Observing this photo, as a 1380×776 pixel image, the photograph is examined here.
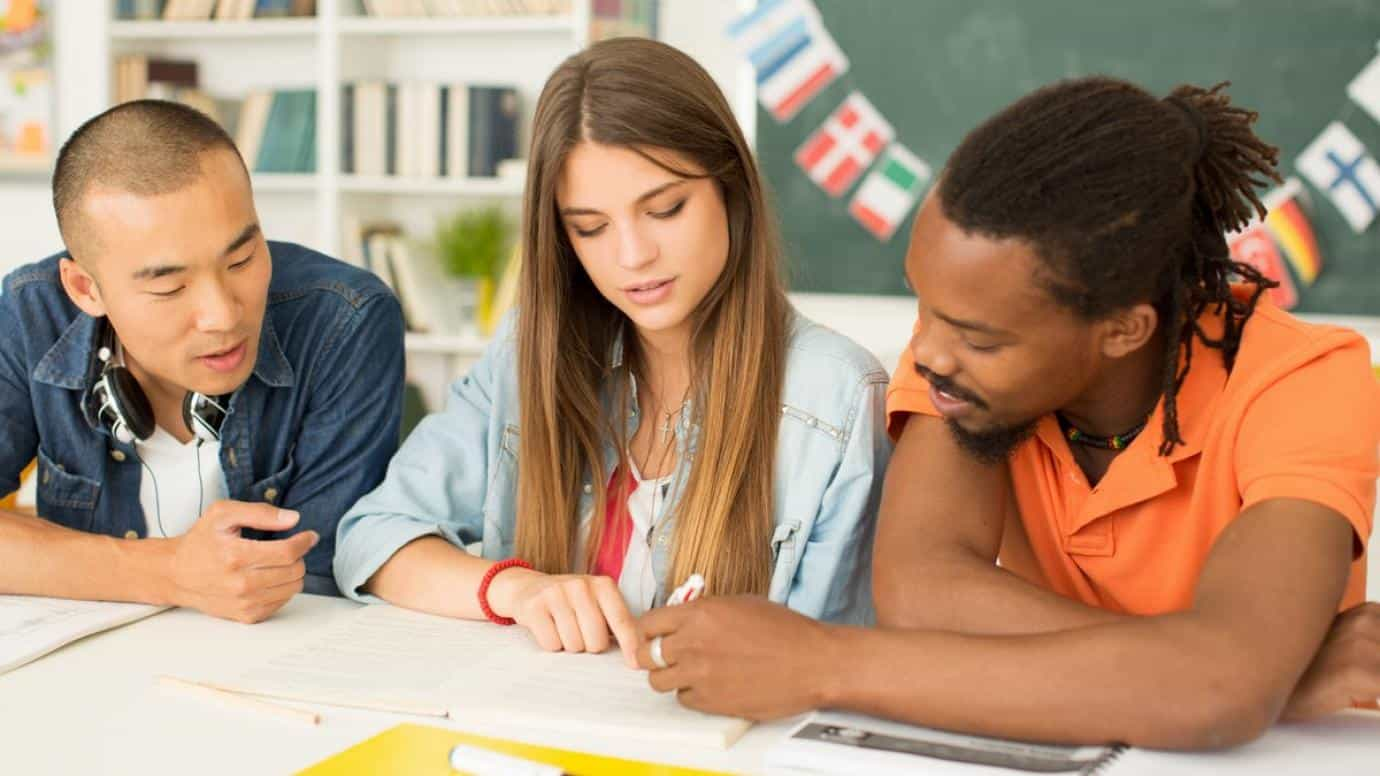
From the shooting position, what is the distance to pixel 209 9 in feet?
14.5

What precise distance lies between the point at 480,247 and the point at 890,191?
120cm

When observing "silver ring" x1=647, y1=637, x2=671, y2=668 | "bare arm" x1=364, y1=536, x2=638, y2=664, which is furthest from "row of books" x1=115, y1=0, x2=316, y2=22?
"silver ring" x1=647, y1=637, x2=671, y2=668

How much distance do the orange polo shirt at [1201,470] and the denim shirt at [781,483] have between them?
11 cm

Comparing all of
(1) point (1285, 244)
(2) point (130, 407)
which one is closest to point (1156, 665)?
(2) point (130, 407)

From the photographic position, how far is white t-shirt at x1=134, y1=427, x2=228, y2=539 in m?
1.90

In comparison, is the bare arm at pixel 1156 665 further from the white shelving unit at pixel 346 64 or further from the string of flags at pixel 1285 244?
the white shelving unit at pixel 346 64

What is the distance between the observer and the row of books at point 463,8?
4047mm

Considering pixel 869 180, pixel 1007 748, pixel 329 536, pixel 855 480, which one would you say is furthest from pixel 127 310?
pixel 869 180

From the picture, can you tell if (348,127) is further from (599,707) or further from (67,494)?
(599,707)

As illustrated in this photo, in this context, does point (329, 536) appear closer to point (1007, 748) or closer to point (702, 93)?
point (702, 93)

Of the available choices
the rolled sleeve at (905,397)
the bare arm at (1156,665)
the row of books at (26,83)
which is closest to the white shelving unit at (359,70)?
the row of books at (26,83)

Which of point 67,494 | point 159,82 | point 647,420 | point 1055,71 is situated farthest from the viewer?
point 159,82

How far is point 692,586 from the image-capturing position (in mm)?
1354

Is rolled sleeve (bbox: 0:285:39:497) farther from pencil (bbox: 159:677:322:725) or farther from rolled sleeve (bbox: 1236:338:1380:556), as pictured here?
rolled sleeve (bbox: 1236:338:1380:556)
